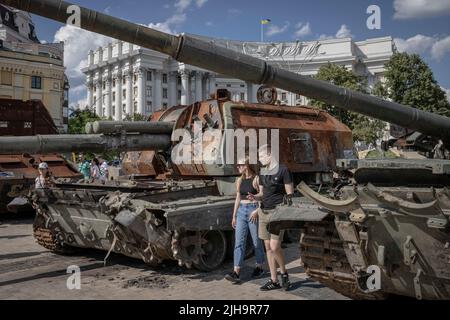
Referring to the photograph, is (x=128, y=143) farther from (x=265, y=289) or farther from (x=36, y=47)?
(x=36, y=47)

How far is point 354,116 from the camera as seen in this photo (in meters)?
39.7

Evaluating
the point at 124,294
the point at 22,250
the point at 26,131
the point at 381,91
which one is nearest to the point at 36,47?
the point at 381,91

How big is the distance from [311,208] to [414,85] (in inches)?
1350

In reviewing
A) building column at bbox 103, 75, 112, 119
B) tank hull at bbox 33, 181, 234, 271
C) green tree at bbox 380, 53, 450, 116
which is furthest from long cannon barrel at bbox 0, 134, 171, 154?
building column at bbox 103, 75, 112, 119

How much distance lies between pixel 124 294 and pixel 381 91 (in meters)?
33.3

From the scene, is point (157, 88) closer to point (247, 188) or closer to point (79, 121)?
point (79, 121)

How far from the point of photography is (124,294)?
6.14 m

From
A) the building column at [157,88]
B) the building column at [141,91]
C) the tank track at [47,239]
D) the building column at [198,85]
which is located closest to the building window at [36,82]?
the tank track at [47,239]

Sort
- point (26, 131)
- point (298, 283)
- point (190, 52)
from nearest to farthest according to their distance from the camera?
point (190, 52)
point (298, 283)
point (26, 131)

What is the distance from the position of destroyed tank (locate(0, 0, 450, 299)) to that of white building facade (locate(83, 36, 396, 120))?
6010 cm

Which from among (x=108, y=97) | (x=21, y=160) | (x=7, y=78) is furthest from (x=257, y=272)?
(x=108, y=97)

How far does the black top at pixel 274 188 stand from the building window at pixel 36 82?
3977cm
